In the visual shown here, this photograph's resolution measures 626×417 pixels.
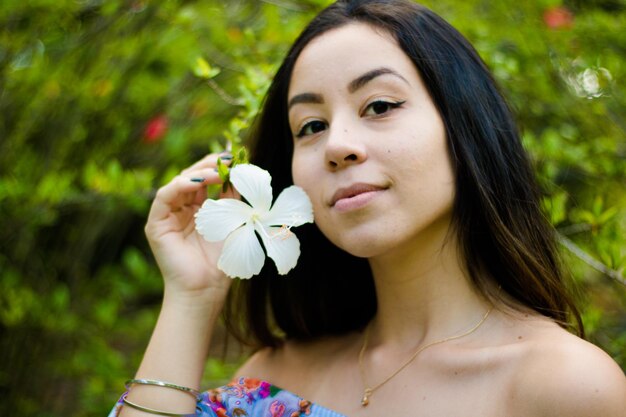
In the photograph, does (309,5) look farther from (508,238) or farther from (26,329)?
(26,329)

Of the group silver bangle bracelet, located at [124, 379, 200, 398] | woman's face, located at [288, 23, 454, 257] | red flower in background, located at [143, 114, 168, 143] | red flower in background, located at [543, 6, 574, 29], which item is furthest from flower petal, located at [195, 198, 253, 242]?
red flower in background, located at [143, 114, 168, 143]

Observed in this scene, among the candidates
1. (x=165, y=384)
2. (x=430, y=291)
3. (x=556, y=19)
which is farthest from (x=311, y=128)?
(x=556, y=19)

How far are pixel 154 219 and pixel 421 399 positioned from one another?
815 millimetres

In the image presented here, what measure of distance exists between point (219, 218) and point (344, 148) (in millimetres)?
295

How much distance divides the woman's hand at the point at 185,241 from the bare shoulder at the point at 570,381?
80 centimetres

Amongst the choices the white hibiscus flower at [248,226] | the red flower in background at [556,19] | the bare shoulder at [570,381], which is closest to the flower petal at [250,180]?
the white hibiscus flower at [248,226]

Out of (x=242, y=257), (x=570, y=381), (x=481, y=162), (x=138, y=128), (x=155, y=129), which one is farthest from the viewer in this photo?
(x=138, y=128)

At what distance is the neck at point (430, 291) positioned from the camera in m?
1.66

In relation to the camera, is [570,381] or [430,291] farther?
[430,291]

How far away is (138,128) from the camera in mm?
3244

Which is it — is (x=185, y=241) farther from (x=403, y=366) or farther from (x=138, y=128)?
(x=138, y=128)

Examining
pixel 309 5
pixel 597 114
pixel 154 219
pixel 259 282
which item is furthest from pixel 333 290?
pixel 597 114

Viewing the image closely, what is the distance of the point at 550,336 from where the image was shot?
57.5 inches

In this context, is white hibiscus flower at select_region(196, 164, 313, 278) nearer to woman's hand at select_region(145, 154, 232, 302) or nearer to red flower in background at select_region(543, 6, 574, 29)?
woman's hand at select_region(145, 154, 232, 302)
